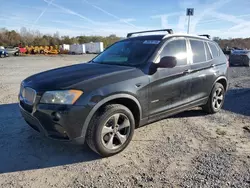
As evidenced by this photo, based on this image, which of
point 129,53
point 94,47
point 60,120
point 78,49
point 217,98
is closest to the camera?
point 60,120

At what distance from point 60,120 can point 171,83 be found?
1.98 metres

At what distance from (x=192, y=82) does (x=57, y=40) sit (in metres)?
65.0

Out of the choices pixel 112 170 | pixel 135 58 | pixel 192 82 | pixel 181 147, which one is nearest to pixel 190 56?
pixel 192 82

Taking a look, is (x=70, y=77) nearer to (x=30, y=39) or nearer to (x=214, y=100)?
(x=214, y=100)

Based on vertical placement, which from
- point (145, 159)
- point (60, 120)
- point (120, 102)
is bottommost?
point (145, 159)

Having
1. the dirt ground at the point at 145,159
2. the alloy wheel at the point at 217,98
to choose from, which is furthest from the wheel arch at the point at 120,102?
the alloy wheel at the point at 217,98

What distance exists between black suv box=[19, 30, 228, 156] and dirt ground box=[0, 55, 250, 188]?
0.36 m

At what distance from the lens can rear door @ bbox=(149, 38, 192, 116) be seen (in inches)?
146

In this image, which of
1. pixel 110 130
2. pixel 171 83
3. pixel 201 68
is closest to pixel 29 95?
pixel 110 130

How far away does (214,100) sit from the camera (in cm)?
521

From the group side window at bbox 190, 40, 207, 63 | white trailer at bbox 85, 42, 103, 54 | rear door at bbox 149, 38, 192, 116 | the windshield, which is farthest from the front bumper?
white trailer at bbox 85, 42, 103, 54

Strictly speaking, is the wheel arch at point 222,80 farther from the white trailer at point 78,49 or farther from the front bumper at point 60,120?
the white trailer at point 78,49

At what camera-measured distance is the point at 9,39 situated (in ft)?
187

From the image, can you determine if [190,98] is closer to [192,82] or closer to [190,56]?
[192,82]
